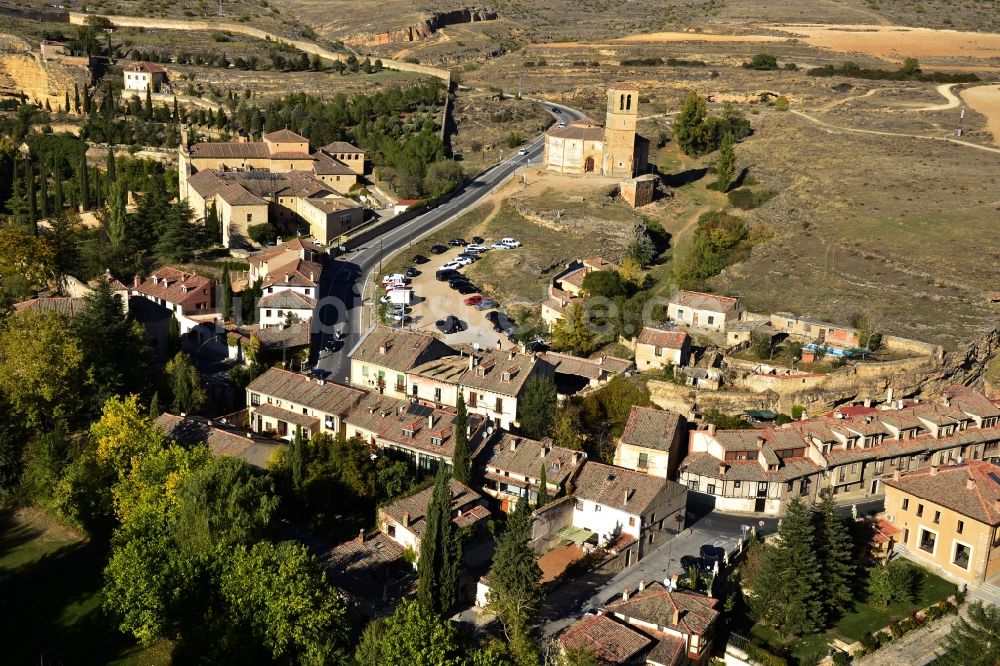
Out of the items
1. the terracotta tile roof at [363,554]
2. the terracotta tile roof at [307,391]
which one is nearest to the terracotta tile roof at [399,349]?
the terracotta tile roof at [307,391]

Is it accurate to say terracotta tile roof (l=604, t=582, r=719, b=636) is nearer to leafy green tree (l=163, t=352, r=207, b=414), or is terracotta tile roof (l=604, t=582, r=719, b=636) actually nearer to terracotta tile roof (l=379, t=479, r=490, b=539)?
terracotta tile roof (l=379, t=479, r=490, b=539)

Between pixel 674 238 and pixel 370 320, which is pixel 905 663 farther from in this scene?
pixel 674 238

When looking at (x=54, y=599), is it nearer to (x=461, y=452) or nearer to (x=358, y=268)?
(x=461, y=452)

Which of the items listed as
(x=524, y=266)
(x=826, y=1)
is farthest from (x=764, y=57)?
(x=524, y=266)

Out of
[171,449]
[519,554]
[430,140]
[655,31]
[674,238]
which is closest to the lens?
[519,554]

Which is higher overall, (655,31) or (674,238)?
(655,31)

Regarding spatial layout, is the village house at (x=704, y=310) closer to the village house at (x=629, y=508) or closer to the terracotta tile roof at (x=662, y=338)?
the terracotta tile roof at (x=662, y=338)
